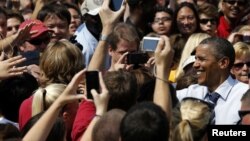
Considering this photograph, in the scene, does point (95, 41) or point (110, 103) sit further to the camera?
point (95, 41)

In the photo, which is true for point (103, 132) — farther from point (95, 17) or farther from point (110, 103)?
point (95, 17)

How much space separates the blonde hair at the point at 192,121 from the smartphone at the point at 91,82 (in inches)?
22.2

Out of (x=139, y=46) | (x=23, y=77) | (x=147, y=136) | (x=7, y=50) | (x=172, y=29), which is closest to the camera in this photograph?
(x=147, y=136)

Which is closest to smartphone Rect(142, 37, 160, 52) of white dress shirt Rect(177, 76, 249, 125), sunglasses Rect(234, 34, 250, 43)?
white dress shirt Rect(177, 76, 249, 125)

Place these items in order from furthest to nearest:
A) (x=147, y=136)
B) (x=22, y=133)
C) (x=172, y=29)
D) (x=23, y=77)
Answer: (x=172, y=29)
(x=23, y=77)
(x=22, y=133)
(x=147, y=136)

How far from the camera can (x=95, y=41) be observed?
8.61 meters

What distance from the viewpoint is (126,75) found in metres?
5.59

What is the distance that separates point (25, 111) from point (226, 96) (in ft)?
5.14

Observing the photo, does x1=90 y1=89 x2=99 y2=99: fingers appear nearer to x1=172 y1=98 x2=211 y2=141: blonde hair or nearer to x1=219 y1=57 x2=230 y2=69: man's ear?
x1=172 y1=98 x2=211 y2=141: blonde hair

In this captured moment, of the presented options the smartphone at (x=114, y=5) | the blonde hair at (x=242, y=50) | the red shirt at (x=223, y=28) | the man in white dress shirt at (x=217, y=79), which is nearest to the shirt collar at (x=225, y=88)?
the man in white dress shirt at (x=217, y=79)

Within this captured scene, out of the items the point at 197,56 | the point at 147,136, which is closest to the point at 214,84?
the point at 197,56

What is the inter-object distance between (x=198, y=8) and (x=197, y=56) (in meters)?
3.18

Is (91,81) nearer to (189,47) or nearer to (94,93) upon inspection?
(94,93)

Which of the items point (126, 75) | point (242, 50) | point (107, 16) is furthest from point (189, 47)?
point (126, 75)
